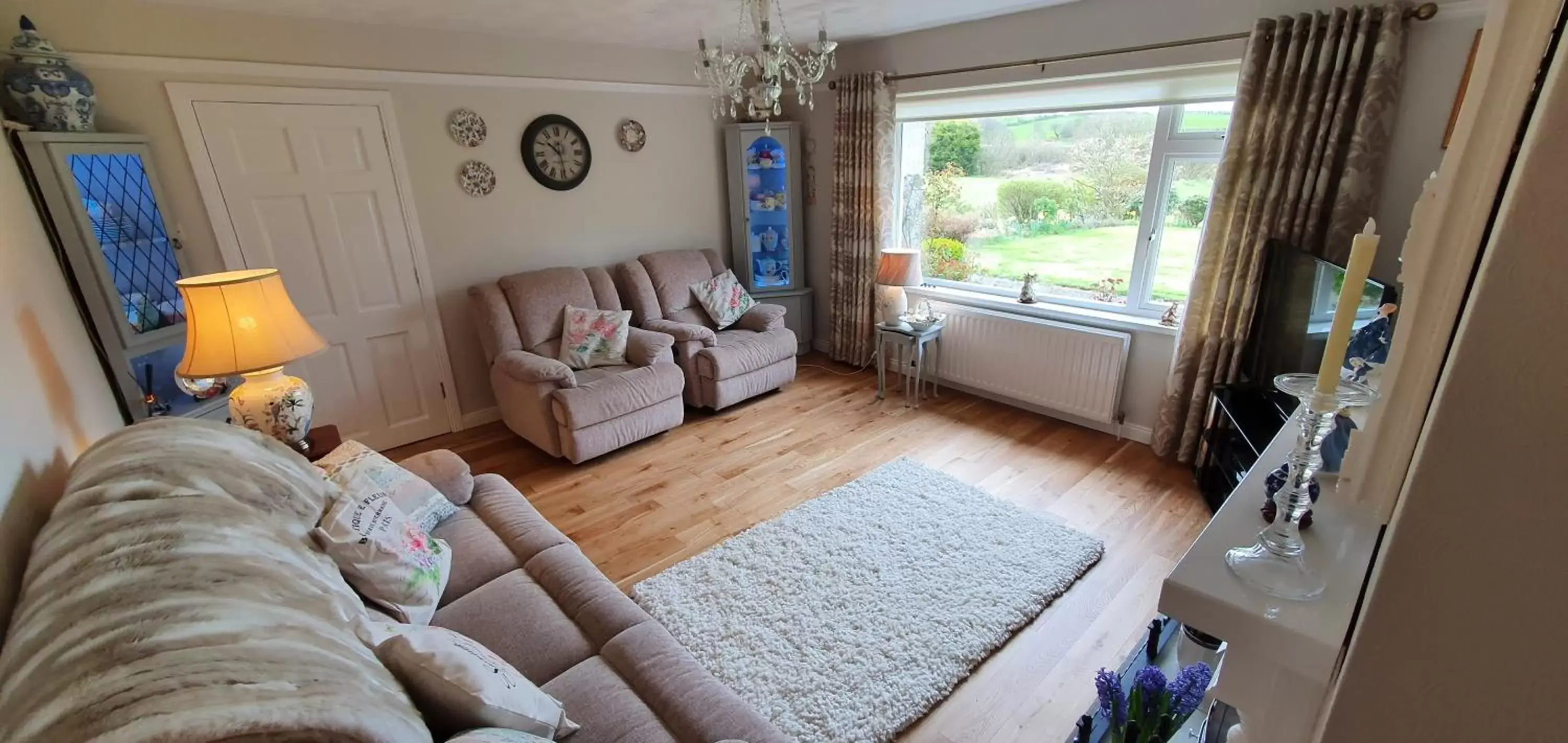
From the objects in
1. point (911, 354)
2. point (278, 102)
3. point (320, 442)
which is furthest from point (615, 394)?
point (278, 102)

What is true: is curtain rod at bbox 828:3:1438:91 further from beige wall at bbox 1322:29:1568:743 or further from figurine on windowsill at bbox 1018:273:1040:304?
beige wall at bbox 1322:29:1568:743

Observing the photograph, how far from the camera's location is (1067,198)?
3641 millimetres

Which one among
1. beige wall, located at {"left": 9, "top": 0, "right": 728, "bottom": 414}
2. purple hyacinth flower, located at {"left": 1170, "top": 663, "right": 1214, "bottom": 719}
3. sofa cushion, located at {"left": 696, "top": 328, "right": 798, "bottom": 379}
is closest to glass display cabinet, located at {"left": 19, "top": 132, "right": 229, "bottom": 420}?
beige wall, located at {"left": 9, "top": 0, "right": 728, "bottom": 414}

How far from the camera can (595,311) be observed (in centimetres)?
375

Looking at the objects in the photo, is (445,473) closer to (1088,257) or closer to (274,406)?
(274,406)

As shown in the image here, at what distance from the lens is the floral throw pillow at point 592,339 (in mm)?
3611

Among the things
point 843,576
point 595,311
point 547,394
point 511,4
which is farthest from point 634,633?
point 511,4

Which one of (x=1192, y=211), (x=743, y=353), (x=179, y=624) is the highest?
(x=1192, y=211)

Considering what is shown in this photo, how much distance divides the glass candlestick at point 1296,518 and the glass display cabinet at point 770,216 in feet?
12.8

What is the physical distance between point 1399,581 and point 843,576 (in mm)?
2099

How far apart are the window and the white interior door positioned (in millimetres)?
3260

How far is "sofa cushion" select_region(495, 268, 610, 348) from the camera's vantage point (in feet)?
11.9

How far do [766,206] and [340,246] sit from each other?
274 cm

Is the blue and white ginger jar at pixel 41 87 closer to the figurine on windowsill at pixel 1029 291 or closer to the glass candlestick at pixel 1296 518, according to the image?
the glass candlestick at pixel 1296 518
